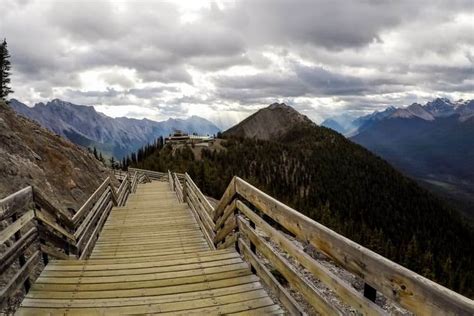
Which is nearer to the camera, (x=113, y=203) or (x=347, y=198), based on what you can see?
(x=113, y=203)

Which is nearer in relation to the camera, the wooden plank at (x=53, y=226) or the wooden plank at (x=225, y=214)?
the wooden plank at (x=53, y=226)

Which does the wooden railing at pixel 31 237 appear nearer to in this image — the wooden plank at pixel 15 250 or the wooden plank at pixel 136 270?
the wooden plank at pixel 15 250

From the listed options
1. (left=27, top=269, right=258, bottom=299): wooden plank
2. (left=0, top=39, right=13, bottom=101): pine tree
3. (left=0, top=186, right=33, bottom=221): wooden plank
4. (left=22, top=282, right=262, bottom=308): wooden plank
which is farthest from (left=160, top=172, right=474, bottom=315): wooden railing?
(left=0, top=39, right=13, bottom=101): pine tree

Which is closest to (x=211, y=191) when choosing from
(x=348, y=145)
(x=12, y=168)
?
(x=12, y=168)

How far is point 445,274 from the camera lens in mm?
73688

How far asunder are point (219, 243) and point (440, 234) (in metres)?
139

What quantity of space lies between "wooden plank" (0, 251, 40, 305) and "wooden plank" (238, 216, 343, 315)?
11.6 feet

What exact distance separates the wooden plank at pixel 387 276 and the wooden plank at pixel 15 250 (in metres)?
3.91

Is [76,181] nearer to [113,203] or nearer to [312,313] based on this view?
[113,203]

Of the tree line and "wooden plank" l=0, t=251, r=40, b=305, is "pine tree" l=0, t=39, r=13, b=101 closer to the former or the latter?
the tree line

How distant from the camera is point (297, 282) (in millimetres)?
4516

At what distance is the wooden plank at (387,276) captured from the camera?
2391 mm

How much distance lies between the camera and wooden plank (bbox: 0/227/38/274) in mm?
5047

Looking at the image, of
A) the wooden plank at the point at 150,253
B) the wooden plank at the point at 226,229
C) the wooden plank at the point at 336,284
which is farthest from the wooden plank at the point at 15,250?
the wooden plank at the point at 336,284
